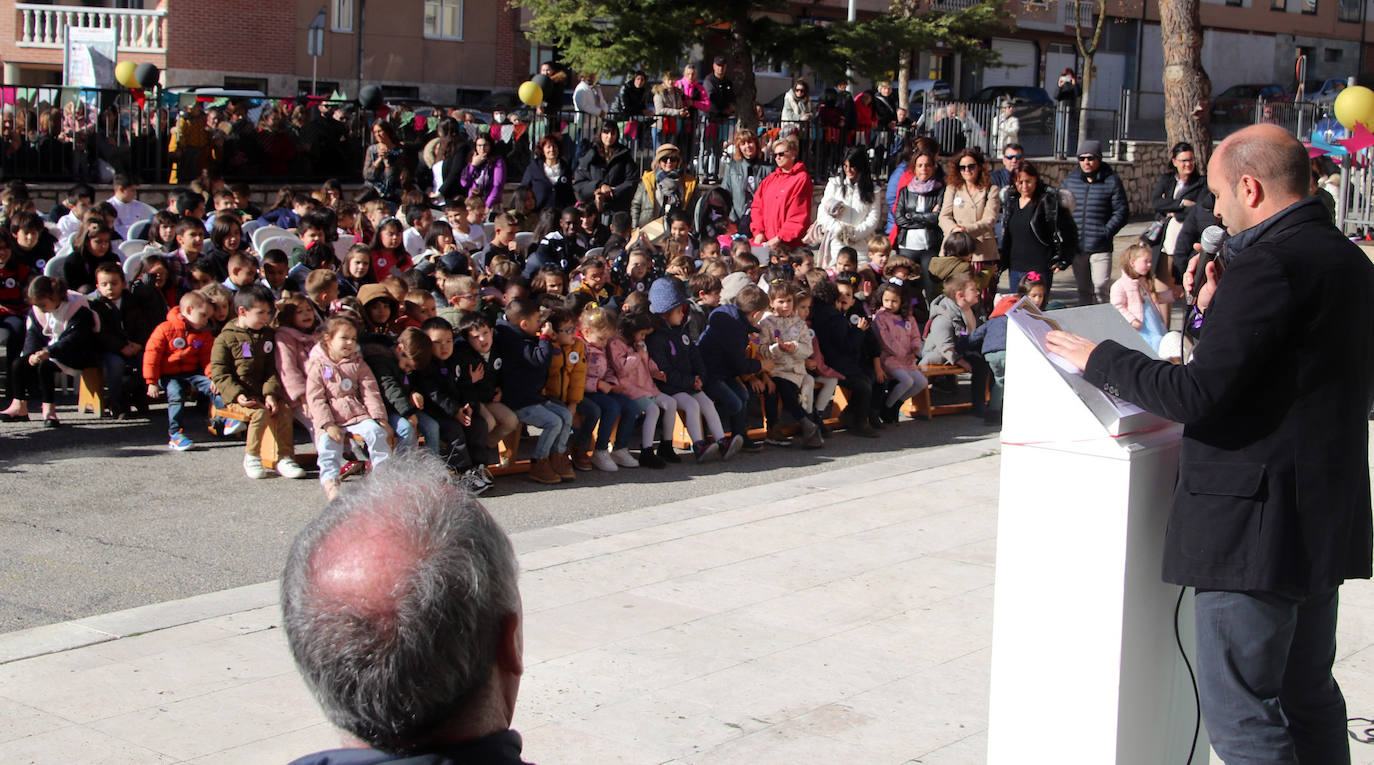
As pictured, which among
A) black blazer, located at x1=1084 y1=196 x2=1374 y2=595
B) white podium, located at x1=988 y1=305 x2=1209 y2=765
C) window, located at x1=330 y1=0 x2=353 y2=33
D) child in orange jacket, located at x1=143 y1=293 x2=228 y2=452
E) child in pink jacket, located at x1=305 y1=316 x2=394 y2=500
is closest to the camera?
black blazer, located at x1=1084 y1=196 x2=1374 y2=595

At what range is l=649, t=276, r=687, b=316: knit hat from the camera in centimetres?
991

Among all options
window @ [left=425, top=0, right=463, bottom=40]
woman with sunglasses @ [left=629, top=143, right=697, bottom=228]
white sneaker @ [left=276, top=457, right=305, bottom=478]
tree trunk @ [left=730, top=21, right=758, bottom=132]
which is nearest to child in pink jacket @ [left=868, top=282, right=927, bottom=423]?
woman with sunglasses @ [left=629, top=143, right=697, bottom=228]

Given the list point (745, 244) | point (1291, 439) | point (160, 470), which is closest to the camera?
point (1291, 439)

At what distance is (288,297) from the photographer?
920 centimetres

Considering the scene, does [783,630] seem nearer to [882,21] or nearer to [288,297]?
[288,297]

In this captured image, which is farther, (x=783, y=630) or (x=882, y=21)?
(x=882, y=21)

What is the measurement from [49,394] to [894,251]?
7.58m

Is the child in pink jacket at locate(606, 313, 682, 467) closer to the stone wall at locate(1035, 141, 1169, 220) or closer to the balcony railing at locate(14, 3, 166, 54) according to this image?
the stone wall at locate(1035, 141, 1169, 220)

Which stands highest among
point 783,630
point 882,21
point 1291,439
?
point 882,21

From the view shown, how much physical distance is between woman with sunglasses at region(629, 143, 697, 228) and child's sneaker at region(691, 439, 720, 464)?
5095mm

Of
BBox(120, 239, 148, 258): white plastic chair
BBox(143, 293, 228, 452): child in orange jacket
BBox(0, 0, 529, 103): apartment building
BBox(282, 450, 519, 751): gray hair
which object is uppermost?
BBox(0, 0, 529, 103): apartment building

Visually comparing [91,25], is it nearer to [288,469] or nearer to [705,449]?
[288,469]

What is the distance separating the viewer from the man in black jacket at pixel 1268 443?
344 cm

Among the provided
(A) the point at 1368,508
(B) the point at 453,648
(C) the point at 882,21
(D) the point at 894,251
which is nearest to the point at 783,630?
(A) the point at 1368,508
